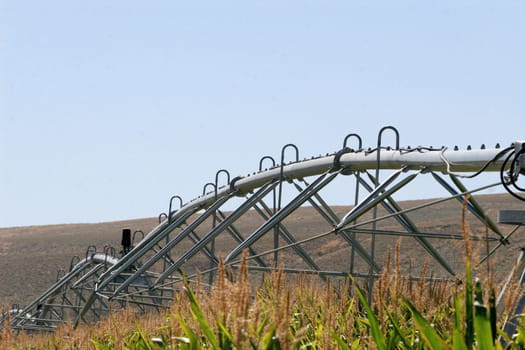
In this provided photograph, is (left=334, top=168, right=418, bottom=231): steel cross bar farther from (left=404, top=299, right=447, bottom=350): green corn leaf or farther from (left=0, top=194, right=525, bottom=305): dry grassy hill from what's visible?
(left=0, top=194, right=525, bottom=305): dry grassy hill

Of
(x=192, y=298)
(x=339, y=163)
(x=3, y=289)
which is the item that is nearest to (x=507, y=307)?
(x=192, y=298)

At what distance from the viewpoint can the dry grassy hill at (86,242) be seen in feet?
180

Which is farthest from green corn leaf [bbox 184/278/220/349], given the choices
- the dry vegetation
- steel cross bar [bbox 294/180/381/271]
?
steel cross bar [bbox 294/180/381/271]

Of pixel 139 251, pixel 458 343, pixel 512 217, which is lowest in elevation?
pixel 458 343

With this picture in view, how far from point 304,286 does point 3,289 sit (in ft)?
175

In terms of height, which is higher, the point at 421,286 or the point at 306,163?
the point at 306,163

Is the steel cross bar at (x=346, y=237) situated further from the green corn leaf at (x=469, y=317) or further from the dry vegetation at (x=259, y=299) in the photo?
the green corn leaf at (x=469, y=317)

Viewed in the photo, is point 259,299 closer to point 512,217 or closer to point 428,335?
point 512,217

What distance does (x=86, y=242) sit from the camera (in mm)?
75812

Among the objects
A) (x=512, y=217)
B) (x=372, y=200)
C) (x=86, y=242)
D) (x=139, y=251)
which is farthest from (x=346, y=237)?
(x=86, y=242)

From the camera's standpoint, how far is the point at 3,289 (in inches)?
2314

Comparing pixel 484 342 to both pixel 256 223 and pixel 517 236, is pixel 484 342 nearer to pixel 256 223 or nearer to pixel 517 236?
pixel 517 236

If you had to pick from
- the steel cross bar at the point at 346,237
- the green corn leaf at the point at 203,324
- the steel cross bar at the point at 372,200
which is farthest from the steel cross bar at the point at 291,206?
the green corn leaf at the point at 203,324

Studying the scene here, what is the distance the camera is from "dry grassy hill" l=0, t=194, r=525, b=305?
180ft
